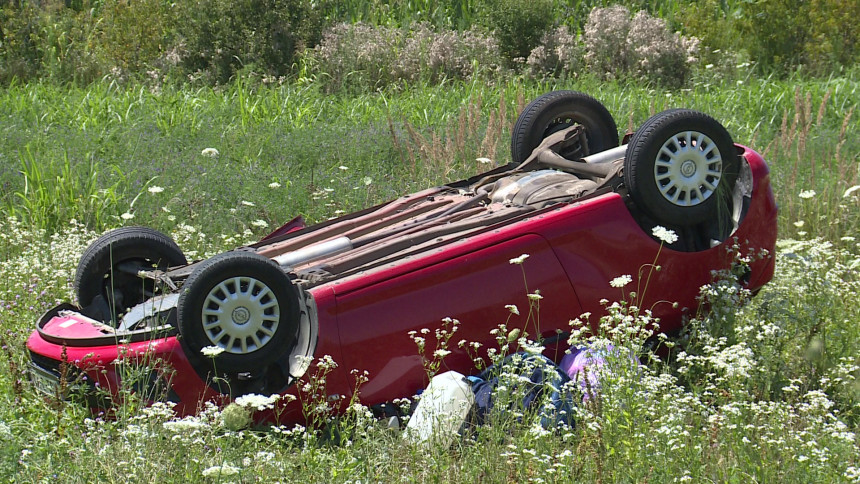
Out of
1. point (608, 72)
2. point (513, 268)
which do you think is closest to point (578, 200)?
point (513, 268)

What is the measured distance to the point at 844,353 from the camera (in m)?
5.29

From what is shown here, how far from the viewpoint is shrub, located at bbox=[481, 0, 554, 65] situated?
1363cm

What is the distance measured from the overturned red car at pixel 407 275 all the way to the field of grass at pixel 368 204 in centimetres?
27

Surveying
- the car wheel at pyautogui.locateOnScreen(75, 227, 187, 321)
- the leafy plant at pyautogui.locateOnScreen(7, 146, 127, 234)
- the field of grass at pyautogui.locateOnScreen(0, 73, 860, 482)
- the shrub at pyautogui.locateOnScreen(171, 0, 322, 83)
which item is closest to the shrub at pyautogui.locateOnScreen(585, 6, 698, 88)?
the field of grass at pyautogui.locateOnScreen(0, 73, 860, 482)

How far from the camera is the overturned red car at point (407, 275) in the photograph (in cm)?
454

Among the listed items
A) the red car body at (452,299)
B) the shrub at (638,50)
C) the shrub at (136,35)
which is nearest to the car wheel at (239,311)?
the red car body at (452,299)

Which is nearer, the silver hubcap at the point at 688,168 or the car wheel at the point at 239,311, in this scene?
the car wheel at the point at 239,311

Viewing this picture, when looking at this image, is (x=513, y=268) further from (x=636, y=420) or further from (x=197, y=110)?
(x=197, y=110)

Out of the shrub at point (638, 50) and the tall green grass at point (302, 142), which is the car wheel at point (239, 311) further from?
the shrub at point (638, 50)

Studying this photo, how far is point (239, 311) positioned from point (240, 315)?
2 cm

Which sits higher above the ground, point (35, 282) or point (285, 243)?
point (285, 243)

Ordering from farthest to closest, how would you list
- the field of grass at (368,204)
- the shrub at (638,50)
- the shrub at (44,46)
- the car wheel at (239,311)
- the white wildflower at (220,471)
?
the shrub at (44,46) < the shrub at (638,50) < the car wheel at (239,311) < the field of grass at (368,204) < the white wildflower at (220,471)

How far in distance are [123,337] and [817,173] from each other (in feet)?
20.5

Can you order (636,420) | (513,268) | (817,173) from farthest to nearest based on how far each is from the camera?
(817,173), (513,268), (636,420)
